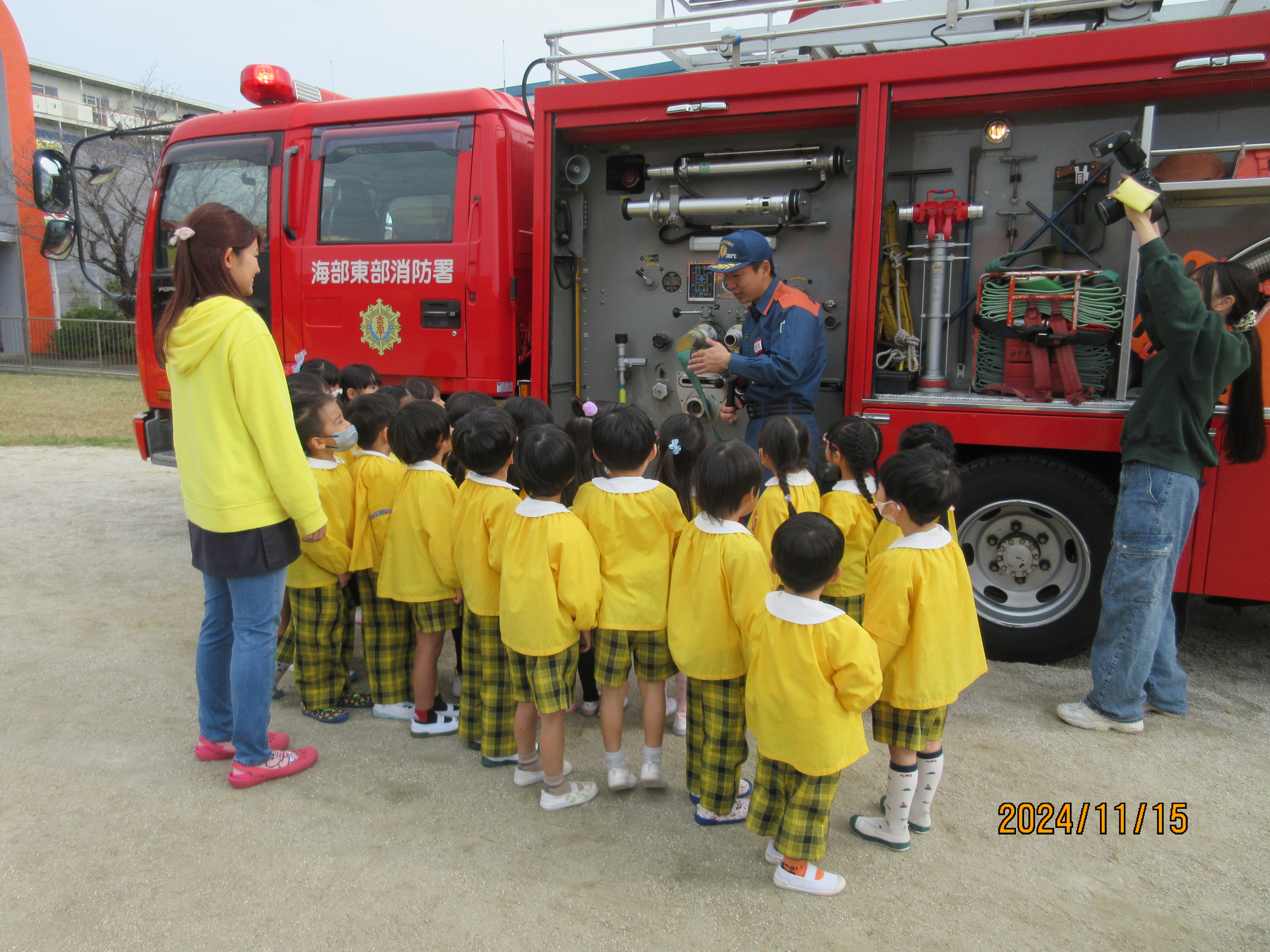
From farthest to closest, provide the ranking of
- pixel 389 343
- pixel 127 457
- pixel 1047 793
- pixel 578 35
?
pixel 127 457
pixel 389 343
pixel 578 35
pixel 1047 793

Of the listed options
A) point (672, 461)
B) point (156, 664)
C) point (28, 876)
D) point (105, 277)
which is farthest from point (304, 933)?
point (105, 277)

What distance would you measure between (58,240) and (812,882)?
17.4 feet

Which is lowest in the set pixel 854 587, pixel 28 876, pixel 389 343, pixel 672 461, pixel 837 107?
pixel 28 876

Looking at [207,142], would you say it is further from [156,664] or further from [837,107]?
[837,107]

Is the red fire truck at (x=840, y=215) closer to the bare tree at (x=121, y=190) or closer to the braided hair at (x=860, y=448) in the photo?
the braided hair at (x=860, y=448)

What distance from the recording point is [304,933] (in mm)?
2078

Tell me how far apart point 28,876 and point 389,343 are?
9.39ft

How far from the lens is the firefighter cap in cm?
363

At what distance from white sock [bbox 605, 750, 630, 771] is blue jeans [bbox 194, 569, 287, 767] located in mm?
1108

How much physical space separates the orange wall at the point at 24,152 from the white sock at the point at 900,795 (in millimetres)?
23140

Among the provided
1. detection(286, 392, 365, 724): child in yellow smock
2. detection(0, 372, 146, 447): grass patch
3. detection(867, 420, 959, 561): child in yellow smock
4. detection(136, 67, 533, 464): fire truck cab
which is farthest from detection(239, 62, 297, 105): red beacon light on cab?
detection(0, 372, 146, 447): grass patch

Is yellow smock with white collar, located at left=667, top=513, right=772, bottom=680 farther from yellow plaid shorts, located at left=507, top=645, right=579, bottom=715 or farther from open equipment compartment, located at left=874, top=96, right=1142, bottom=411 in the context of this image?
open equipment compartment, located at left=874, top=96, right=1142, bottom=411

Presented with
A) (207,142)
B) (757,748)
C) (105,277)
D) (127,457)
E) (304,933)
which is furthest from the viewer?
(105,277)

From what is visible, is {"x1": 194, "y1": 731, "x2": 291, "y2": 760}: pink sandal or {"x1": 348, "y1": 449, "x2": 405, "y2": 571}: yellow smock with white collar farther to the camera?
{"x1": 348, "y1": 449, "x2": 405, "y2": 571}: yellow smock with white collar
